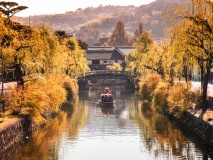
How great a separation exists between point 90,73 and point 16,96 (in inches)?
2666

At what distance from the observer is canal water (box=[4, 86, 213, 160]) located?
112ft

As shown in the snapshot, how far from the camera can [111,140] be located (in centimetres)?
4069

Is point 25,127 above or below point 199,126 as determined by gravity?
below

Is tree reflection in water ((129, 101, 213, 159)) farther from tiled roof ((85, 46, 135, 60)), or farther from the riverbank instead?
tiled roof ((85, 46, 135, 60))

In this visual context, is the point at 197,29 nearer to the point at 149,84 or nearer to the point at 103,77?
the point at 149,84

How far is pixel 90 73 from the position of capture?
10925cm

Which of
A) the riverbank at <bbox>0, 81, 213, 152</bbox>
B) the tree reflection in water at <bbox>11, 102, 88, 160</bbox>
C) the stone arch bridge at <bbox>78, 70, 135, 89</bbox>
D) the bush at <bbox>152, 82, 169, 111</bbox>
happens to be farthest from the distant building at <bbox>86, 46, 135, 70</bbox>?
the riverbank at <bbox>0, 81, 213, 152</bbox>

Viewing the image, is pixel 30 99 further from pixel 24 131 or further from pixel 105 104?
pixel 105 104

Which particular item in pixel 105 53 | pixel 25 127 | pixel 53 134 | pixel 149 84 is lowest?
pixel 53 134

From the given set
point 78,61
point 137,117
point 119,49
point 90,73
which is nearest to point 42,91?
point 137,117

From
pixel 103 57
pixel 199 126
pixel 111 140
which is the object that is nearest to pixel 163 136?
pixel 199 126

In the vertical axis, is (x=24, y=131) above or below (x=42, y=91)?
below

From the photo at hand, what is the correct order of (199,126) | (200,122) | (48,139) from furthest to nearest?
(48,139)
(199,126)
(200,122)

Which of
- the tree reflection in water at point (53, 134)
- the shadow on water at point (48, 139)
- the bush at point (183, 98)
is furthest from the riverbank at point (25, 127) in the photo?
the tree reflection in water at point (53, 134)
